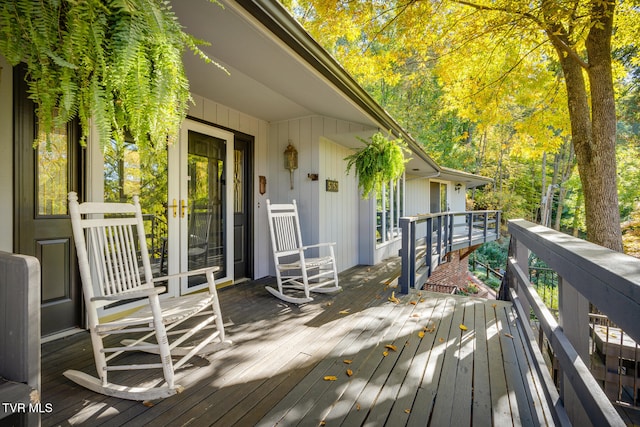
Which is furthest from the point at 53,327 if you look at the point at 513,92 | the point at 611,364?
the point at 513,92

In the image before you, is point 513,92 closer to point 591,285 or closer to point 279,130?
point 279,130

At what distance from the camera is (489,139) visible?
14742 mm

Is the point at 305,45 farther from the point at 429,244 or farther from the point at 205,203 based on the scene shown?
the point at 429,244

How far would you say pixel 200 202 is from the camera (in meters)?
3.61

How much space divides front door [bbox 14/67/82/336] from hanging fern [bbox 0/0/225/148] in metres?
1.27

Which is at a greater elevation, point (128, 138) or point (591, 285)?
point (128, 138)

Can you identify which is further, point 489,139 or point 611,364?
point 489,139

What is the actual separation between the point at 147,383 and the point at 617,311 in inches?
85.6

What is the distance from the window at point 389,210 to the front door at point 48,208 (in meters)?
4.44

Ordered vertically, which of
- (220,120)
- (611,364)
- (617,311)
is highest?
(220,120)

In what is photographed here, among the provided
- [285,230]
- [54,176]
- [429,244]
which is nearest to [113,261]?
[54,176]

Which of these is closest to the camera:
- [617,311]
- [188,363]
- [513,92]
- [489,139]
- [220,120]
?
[617,311]

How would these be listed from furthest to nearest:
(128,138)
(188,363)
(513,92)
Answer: (513,92) → (128,138) → (188,363)

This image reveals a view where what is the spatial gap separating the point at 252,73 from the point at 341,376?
258 cm
